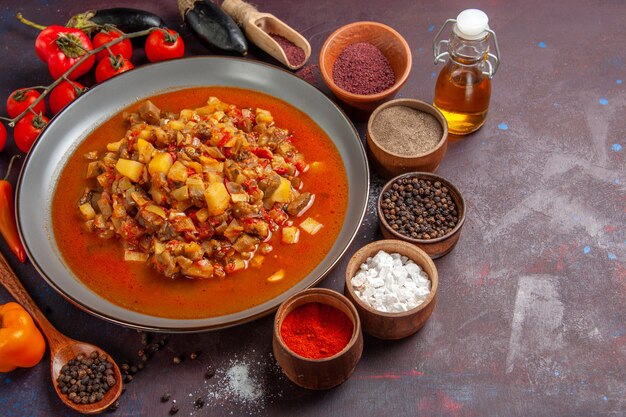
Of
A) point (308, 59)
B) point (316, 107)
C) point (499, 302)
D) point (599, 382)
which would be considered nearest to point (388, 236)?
point (499, 302)

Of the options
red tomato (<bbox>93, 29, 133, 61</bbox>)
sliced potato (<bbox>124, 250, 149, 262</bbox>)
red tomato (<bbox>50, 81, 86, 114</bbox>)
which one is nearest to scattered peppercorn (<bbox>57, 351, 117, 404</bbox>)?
sliced potato (<bbox>124, 250, 149, 262</bbox>)

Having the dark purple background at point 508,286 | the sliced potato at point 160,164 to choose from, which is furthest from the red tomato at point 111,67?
the sliced potato at point 160,164

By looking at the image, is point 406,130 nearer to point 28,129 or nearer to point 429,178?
point 429,178

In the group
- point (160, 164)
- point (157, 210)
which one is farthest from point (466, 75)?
point (157, 210)

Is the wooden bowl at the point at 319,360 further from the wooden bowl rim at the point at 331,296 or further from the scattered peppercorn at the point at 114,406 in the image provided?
the scattered peppercorn at the point at 114,406

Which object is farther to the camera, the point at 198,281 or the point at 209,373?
the point at 198,281

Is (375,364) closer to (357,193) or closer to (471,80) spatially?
(357,193)

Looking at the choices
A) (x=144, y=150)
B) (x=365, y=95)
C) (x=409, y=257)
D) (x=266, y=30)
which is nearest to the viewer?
(x=409, y=257)
